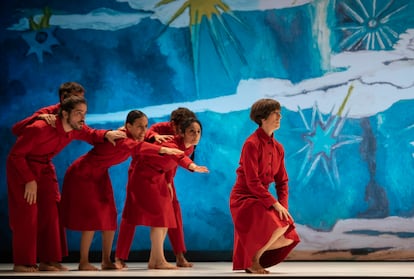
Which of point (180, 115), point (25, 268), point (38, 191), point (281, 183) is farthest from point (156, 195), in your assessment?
point (25, 268)

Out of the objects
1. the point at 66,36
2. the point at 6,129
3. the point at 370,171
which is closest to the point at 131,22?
the point at 66,36

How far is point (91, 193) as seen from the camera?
5938 mm

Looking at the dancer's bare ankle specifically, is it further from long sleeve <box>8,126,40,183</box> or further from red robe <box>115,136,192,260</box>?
red robe <box>115,136,192,260</box>

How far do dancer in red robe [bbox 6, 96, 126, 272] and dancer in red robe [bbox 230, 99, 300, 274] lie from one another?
1.02m

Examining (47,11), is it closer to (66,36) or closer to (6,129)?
(66,36)

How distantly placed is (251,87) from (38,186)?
2479 mm

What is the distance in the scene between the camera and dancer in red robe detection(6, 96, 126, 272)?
568 cm

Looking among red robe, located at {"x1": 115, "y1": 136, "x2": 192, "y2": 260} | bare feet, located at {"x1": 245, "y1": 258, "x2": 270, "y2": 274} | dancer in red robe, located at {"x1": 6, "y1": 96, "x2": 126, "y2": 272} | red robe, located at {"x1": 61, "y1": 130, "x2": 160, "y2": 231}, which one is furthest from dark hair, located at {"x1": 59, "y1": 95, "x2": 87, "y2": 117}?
bare feet, located at {"x1": 245, "y1": 258, "x2": 270, "y2": 274}

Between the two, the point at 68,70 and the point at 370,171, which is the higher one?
the point at 68,70

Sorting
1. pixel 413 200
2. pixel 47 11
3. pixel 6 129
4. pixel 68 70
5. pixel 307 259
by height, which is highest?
pixel 47 11

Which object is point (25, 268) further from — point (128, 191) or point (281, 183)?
point (281, 183)

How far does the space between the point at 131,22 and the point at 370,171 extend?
104 inches

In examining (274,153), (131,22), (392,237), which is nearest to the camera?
(274,153)

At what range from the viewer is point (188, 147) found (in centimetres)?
613
